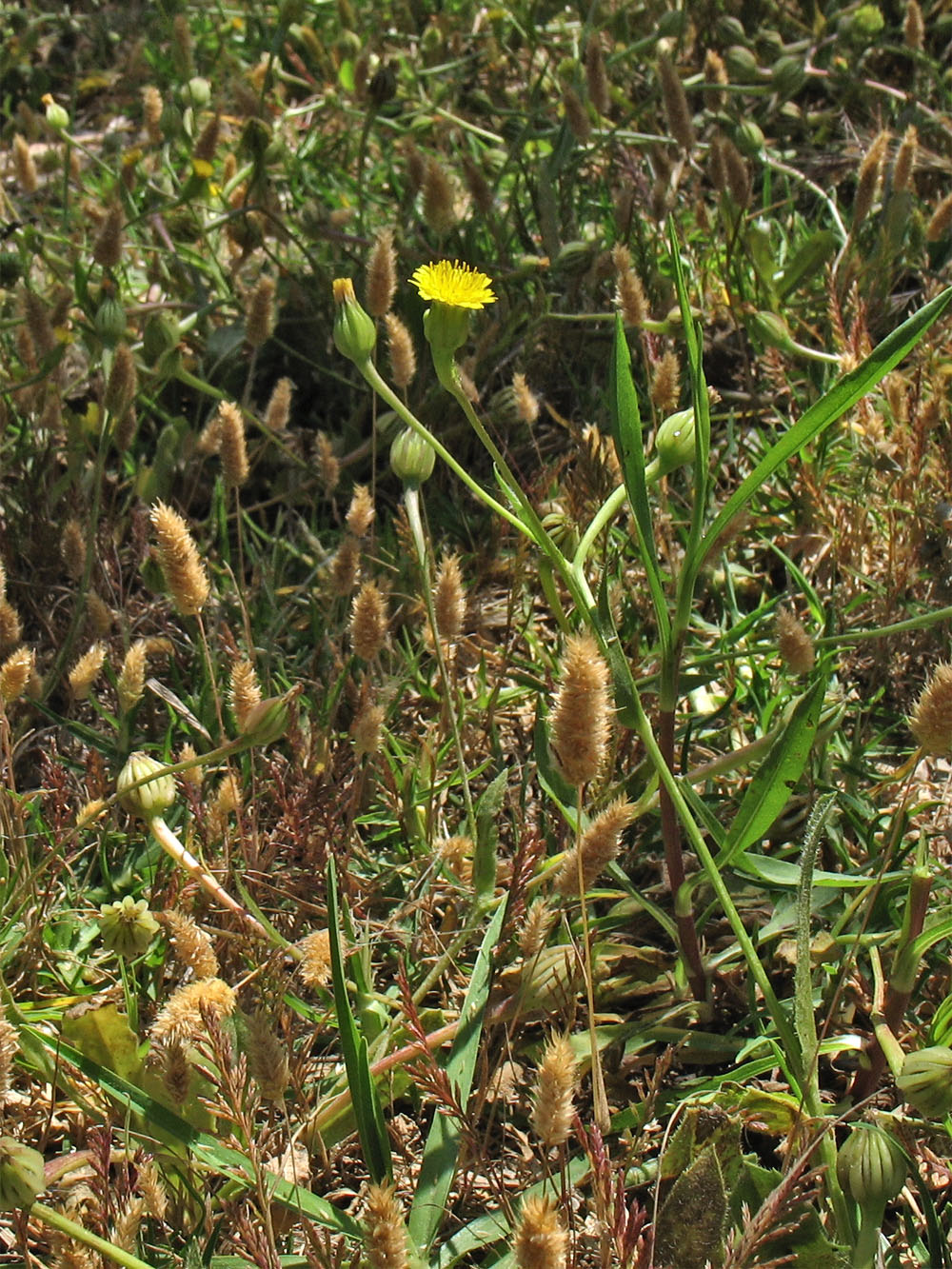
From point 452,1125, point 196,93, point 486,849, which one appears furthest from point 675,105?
point 452,1125

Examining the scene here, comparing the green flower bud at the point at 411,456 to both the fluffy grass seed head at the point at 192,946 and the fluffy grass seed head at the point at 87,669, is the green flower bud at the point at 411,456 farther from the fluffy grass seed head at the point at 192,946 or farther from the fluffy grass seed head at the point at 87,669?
the fluffy grass seed head at the point at 192,946

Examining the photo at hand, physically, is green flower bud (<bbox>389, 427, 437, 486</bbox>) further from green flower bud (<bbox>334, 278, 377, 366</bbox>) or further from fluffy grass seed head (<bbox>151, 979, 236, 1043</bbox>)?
fluffy grass seed head (<bbox>151, 979, 236, 1043</bbox>)

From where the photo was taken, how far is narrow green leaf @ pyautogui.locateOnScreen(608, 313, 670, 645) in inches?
44.9

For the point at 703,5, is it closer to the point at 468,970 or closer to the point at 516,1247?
the point at 468,970

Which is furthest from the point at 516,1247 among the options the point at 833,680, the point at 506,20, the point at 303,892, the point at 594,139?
the point at 506,20

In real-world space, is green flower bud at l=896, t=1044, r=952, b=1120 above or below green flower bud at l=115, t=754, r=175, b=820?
below

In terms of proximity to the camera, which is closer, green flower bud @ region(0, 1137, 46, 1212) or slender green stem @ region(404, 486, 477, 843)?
green flower bud @ region(0, 1137, 46, 1212)

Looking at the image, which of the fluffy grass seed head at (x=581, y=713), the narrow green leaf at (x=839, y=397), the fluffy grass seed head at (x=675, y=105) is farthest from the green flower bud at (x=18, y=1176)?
the fluffy grass seed head at (x=675, y=105)

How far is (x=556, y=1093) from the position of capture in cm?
88

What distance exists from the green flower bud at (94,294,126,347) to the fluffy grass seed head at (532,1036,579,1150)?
126cm

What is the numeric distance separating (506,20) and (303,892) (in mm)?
2227

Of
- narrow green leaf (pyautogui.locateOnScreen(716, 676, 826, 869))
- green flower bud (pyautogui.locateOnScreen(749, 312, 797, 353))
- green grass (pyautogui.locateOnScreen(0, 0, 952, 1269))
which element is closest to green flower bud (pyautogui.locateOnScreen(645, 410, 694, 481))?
green grass (pyautogui.locateOnScreen(0, 0, 952, 1269))

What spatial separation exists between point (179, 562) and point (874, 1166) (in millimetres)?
779

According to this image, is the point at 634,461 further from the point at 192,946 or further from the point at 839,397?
the point at 192,946
